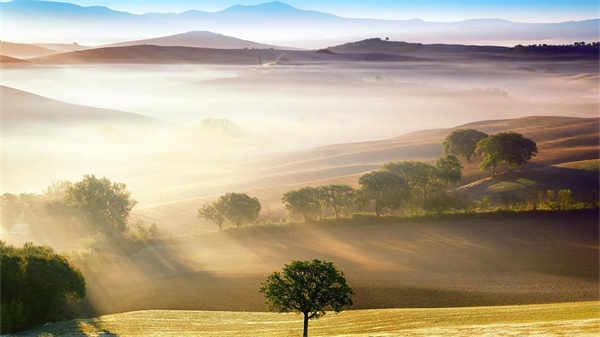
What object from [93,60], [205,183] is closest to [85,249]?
[205,183]

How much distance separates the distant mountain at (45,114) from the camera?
143875 mm

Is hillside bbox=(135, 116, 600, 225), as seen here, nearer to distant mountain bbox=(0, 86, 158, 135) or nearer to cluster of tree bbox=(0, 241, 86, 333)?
cluster of tree bbox=(0, 241, 86, 333)

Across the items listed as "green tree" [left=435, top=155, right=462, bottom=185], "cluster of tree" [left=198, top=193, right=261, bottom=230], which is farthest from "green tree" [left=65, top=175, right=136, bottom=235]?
"green tree" [left=435, top=155, right=462, bottom=185]

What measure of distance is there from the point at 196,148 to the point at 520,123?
101501 mm

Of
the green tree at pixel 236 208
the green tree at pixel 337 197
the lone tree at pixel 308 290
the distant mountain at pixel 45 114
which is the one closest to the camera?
the lone tree at pixel 308 290

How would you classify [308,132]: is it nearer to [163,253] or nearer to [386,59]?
[386,59]

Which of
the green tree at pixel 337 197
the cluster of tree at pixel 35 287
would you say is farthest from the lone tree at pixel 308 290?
the green tree at pixel 337 197

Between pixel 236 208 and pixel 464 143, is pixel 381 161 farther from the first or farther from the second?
pixel 236 208

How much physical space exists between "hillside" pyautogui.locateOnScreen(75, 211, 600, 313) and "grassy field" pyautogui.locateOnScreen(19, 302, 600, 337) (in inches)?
101

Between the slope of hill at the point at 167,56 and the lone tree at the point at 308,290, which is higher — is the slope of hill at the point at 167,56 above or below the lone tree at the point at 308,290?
above

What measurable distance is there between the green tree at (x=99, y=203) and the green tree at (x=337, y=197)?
23849 mm

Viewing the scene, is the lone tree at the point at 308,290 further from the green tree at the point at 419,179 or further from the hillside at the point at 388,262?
the green tree at the point at 419,179

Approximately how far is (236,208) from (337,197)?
12598mm

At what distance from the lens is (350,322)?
103ft
